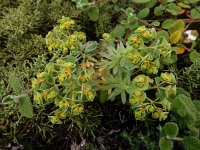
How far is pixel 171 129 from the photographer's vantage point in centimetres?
124

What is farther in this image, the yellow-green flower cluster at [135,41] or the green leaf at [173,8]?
the green leaf at [173,8]

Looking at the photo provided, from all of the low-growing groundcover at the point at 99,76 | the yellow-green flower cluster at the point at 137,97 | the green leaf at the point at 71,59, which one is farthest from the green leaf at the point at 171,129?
the green leaf at the point at 71,59

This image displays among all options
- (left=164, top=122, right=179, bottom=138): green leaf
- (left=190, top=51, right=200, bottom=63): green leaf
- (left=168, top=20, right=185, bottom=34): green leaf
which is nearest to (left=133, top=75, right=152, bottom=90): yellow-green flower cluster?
(left=164, top=122, right=179, bottom=138): green leaf

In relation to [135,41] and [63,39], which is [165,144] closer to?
[135,41]

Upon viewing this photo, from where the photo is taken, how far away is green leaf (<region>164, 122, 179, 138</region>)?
1.23 meters

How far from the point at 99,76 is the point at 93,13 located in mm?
381

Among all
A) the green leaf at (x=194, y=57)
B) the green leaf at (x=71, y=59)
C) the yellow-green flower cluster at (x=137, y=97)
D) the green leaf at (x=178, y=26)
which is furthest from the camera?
the green leaf at (x=178, y=26)

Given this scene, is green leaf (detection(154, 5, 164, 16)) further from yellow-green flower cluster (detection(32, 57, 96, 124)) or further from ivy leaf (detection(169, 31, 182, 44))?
yellow-green flower cluster (detection(32, 57, 96, 124))

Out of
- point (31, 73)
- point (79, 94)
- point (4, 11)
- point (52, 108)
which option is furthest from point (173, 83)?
point (4, 11)

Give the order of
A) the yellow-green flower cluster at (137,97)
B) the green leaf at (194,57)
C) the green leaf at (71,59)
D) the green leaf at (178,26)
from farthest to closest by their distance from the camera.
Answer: the green leaf at (178,26) < the green leaf at (194,57) < the green leaf at (71,59) < the yellow-green flower cluster at (137,97)

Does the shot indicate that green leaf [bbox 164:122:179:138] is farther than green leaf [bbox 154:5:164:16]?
No

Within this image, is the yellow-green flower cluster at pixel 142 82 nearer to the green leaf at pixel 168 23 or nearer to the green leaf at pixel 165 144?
the green leaf at pixel 165 144

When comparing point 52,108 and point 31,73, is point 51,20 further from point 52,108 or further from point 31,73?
point 52,108

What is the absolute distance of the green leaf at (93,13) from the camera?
161 cm
